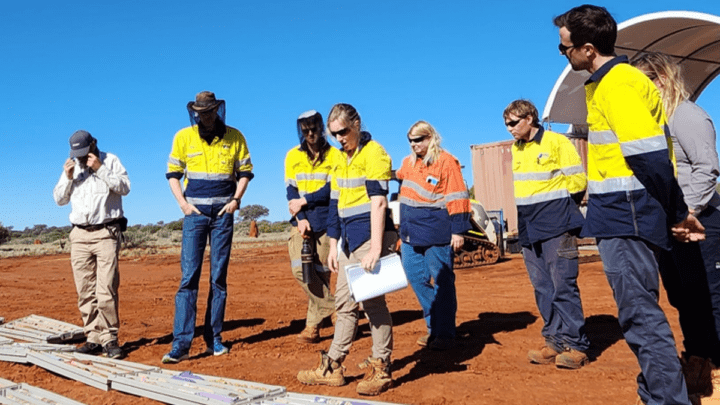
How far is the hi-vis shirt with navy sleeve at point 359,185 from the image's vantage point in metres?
4.18

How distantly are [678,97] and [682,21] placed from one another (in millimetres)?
12721

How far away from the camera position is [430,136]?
554 cm

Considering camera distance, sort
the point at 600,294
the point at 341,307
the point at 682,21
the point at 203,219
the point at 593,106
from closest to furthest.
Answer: the point at 593,106 < the point at 341,307 < the point at 203,219 < the point at 600,294 < the point at 682,21

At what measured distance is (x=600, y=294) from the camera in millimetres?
8453

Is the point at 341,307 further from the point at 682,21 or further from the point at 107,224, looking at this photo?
the point at 682,21

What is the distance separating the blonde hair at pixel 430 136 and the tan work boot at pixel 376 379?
1998 millimetres

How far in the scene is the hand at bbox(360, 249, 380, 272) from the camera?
394cm

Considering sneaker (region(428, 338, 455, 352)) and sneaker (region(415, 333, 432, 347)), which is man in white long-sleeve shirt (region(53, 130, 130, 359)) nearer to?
sneaker (region(415, 333, 432, 347))

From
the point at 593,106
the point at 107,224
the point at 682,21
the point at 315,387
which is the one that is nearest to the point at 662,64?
the point at 593,106

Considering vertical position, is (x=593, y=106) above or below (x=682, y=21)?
below

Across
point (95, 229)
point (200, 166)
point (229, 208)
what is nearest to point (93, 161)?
point (95, 229)

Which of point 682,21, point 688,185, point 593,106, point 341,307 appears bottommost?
point 341,307

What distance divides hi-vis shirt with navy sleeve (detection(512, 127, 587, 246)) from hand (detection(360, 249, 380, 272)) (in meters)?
1.53

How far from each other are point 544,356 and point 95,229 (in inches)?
160
